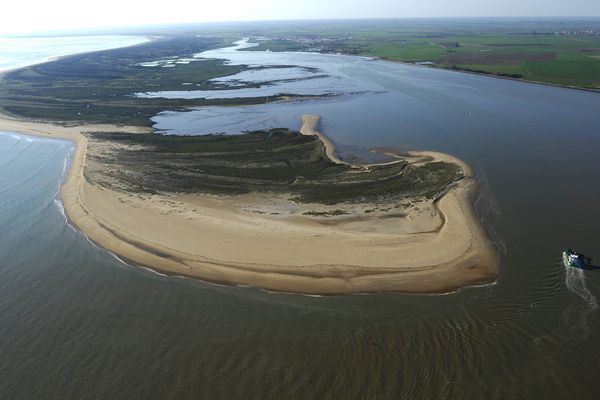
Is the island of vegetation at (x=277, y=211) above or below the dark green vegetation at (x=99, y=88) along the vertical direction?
below

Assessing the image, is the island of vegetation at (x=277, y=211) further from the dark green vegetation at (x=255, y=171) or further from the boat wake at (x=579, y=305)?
the boat wake at (x=579, y=305)

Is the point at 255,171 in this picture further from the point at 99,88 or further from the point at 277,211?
the point at 99,88

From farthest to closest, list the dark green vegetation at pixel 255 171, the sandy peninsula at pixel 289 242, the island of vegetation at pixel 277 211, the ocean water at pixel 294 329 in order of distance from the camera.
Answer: the dark green vegetation at pixel 255 171
the island of vegetation at pixel 277 211
the sandy peninsula at pixel 289 242
the ocean water at pixel 294 329

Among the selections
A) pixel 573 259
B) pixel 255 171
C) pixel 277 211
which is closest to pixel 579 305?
pixel 573 259

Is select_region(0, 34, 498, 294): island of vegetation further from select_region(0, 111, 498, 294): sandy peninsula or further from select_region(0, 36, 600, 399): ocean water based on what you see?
select_region(0, 36, 600, 399): ocean water

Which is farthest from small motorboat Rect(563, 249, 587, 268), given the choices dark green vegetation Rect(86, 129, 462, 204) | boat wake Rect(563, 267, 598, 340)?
dark green vegetation Rect(86, 129, 462, 204)

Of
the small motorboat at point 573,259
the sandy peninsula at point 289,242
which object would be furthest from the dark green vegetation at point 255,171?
the small motorboat at point 573,259

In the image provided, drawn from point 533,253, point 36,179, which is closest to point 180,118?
point 36,179
